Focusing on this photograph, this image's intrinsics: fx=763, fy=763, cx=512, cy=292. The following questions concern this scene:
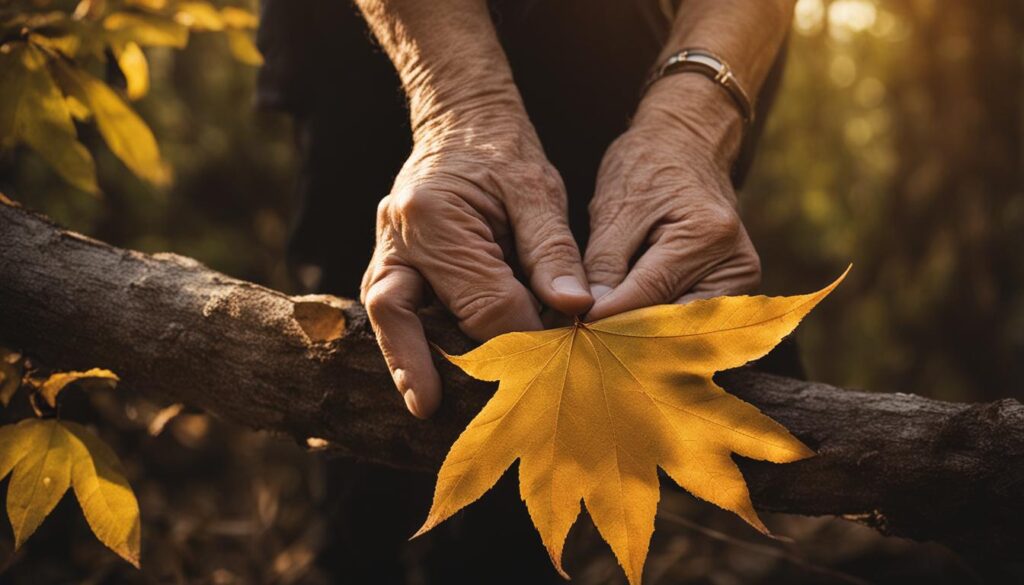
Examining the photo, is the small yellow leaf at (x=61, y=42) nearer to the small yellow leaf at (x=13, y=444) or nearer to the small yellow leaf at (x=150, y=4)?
the small yellow leaf at (x=150, y=4)

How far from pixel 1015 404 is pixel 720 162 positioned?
1.56ft

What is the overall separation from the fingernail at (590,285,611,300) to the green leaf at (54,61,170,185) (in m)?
0.79

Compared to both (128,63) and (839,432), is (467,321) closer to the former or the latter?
(839,432)

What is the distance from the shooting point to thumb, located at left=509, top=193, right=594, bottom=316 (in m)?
0.79

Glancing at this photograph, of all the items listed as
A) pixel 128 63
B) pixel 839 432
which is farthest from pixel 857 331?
pixel 128 63

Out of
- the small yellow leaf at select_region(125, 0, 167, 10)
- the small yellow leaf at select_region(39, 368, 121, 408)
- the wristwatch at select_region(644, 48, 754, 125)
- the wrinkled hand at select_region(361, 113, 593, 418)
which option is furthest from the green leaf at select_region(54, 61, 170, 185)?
the wristwatch at select_region(644, 48, 754, 125)

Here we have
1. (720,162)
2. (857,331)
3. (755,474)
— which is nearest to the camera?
(755,474)

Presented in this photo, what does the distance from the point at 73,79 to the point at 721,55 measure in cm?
94

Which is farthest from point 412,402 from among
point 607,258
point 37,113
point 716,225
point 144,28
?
point 144,28

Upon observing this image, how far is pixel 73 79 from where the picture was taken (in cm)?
113

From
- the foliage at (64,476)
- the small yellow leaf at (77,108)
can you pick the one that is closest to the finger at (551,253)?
the foliage at (64,476)

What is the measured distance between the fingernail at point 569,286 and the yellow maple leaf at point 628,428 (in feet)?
0.26

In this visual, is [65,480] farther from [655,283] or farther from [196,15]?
[196,15]

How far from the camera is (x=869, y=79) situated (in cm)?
413
